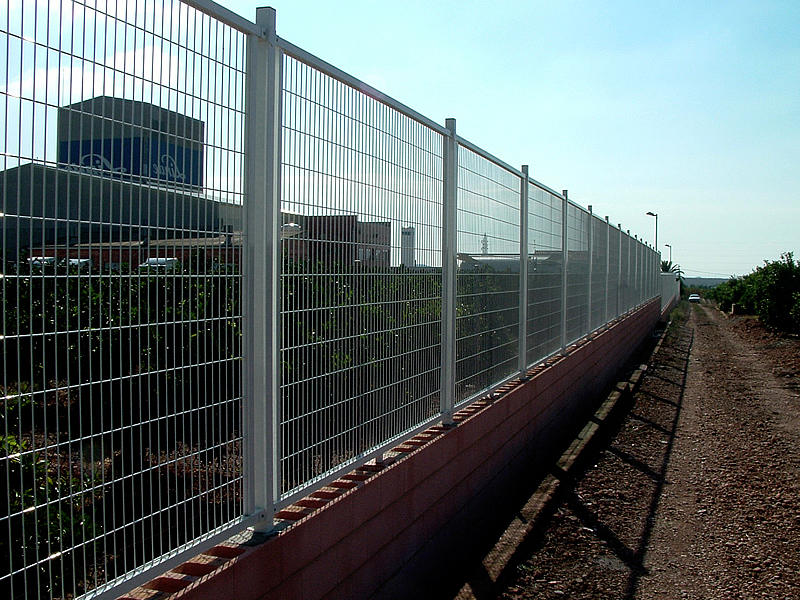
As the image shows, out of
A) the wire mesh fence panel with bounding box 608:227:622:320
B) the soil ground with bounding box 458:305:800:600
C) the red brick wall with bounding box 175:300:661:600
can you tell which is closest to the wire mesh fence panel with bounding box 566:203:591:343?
the soil ground with bounding box 458:305:800:600

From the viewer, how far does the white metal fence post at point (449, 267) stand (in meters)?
5.08

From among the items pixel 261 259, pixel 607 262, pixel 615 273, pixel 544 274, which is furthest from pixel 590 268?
pixel 261 259

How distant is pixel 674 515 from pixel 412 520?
9.42 feet

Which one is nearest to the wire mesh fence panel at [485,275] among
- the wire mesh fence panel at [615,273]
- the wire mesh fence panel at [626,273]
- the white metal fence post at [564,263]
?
the white metal fence post at [564,263]

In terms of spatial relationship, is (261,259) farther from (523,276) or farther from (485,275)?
(523,276)

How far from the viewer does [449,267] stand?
5.10 metres

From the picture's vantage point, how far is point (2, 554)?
10.5 feet

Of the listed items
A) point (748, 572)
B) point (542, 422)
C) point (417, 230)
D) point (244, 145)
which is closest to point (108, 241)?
point (244, 145)

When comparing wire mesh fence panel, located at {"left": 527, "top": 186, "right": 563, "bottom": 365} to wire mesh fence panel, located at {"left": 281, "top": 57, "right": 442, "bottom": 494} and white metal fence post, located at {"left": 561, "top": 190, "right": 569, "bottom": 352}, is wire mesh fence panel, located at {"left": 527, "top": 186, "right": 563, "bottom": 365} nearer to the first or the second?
white metal fence post, located at {"left": 561, "top": 190, "right": 569, "bottom": 352}

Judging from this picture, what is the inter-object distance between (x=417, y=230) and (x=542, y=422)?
3742 mm

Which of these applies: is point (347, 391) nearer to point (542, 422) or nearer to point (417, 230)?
point (417, 230)

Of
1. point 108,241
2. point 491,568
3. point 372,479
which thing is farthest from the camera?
point 491,568

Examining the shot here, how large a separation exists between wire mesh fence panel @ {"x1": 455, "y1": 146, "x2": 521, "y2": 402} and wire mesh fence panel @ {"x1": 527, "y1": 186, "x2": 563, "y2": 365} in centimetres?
58

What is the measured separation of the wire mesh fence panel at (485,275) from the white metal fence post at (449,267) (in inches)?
7.0
